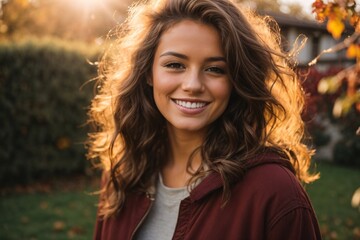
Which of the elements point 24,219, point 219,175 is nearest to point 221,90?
point 219,175

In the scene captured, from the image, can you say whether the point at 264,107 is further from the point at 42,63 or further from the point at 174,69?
the point at 42,63

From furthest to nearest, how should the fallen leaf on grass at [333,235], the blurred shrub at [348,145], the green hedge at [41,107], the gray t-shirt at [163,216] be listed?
1. the blurred shrub at [348,145]
2. the green hedge at [41,107]
3. the fallen leaf on grass at [333,235]
4. the gray t-shirt at [163,216]

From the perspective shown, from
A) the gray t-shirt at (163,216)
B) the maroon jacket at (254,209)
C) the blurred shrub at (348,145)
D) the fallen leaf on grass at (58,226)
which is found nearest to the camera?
the maroon jacket at (254,209)

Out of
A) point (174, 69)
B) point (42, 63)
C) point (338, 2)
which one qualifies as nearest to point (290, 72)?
point (174, 69)

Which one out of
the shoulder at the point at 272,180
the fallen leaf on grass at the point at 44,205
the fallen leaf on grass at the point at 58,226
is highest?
the shoulder at the point at 272,180

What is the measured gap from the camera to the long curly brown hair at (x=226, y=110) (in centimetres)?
239

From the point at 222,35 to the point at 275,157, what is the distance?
67 centimetres

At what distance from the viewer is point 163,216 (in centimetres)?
256

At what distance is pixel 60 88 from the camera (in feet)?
29.5

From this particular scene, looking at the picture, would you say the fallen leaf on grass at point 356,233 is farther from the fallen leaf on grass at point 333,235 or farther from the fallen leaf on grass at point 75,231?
the fallen leaf on grass at point 75,231

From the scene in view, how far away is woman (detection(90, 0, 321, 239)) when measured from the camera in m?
2.14

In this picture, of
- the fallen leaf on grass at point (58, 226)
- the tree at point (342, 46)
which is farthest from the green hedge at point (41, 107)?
the tree at point (342, 46)

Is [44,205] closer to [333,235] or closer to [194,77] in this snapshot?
[333,235]

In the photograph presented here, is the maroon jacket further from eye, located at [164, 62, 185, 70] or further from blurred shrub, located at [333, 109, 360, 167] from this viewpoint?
blurred shrub, located at [333, 109, 360, 167]
